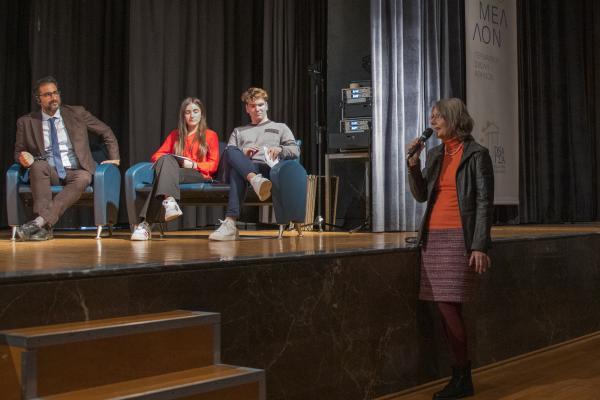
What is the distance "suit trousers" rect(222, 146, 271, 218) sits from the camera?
4.59 m

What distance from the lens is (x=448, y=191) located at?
3.18 m

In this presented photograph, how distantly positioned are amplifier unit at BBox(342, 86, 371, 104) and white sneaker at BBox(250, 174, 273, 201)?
2224 mm

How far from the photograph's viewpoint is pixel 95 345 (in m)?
2.16

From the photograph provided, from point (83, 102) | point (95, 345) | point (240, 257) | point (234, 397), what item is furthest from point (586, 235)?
point (83, 102)

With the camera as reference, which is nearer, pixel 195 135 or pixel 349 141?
pixel 195 135

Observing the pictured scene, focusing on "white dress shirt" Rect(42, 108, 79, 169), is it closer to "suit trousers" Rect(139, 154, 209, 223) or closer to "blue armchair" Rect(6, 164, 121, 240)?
"blue armchair" Rect(6, 164, 121, 240)

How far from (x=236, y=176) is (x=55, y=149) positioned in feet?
3.83

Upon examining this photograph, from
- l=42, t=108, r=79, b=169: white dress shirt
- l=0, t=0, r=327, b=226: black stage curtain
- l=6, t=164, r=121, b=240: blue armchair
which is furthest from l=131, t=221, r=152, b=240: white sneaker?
l=0, t=0, r=327, b=226: black stage curtain

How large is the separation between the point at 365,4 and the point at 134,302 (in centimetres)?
525

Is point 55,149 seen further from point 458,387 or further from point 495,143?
point 495,143

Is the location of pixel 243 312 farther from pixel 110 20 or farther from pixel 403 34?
pixel 110 20

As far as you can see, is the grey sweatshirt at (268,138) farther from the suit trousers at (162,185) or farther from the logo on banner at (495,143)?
the logo on banner at (495,143)

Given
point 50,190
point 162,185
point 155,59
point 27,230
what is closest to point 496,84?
point 155,59

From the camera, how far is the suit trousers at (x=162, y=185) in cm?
457
